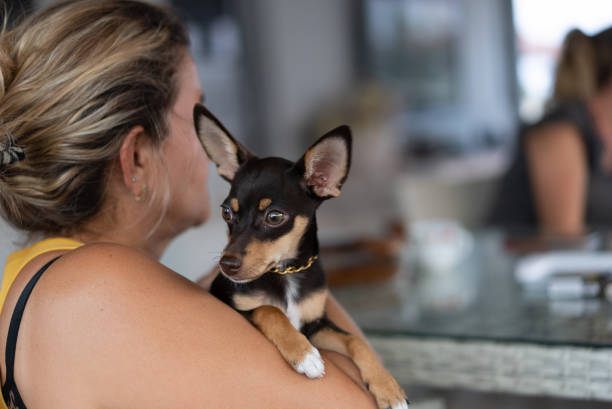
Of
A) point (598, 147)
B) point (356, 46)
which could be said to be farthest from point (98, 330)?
point (356, 46)

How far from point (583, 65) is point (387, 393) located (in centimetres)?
187

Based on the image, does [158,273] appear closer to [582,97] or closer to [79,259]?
[79,259]

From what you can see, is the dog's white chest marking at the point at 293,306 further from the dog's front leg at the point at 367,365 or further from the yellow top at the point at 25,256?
the yellow top at the point at 25,256

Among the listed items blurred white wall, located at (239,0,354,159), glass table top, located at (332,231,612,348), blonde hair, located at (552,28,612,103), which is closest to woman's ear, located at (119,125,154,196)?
glass table top, located at (332,231,612,348)

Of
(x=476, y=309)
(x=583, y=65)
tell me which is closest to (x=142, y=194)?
(x=476, y=309)

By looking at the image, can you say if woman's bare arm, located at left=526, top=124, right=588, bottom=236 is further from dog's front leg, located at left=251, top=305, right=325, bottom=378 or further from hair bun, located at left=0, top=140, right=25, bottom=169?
hair bun, located at left=0, top=140, right=25, bottom=169

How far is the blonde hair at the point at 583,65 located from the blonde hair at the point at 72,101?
1785mm

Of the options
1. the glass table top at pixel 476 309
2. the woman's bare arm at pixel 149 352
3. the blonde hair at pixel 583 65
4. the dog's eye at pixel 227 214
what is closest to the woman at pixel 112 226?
the woman's bare arm at pixel 149 352

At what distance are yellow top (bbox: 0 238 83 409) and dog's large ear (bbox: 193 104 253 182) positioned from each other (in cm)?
26

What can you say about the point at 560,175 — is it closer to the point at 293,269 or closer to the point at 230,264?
the point at 293,269

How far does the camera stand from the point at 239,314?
820 millimetres

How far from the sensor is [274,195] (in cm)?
79

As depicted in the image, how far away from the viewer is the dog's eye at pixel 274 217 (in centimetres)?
79

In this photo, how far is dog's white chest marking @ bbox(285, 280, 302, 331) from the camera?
85cm
